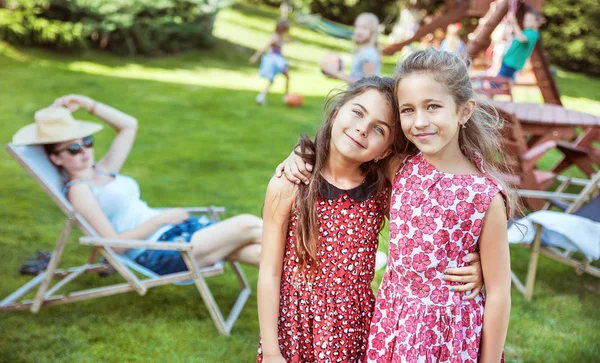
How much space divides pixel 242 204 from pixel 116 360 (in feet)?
8.20

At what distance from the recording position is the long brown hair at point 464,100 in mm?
1638

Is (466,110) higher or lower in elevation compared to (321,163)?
higher

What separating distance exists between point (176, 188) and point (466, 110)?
14.3ft

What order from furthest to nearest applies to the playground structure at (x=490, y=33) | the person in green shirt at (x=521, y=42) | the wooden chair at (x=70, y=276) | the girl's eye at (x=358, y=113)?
the person in green shirt at (x=521, y=42) → the playground structure at (x=490, y=33) → the wooden chair at (x=70, y=276) → the girl's eye at (x=358, y=113)

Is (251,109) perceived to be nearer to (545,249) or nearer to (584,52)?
(545,249)

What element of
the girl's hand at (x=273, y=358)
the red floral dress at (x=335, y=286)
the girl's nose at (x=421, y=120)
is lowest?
the girl's hand at (x=273, y=358)

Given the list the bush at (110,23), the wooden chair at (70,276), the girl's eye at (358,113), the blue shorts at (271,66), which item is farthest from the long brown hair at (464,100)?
the bush at (110,23)

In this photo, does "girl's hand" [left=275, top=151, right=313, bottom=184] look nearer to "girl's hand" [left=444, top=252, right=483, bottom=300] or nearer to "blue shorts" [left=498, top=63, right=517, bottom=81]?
"girl's hand" [left=444, top=252, right=483, bottom=300]

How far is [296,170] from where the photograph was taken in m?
1.88

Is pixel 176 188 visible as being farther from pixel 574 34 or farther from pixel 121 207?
pixel 574 34

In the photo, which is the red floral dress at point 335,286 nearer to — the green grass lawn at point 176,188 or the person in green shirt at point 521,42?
the green grass lawn at point 176,188

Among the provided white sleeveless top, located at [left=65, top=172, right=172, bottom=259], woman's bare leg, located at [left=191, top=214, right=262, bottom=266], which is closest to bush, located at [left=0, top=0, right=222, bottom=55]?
white sleeveless top, located at [left=65, top=172, right=172, bottom=259]

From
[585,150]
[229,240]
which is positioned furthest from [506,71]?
[229,240]

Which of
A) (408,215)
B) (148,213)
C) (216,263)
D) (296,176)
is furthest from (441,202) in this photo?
(148,213)
